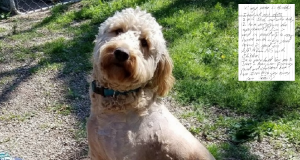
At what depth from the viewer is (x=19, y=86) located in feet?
16.0

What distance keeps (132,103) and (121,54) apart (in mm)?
340

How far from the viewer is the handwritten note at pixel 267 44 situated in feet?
15.7

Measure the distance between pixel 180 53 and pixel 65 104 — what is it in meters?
1.64

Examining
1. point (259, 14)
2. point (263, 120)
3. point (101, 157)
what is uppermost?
point (259, 14)

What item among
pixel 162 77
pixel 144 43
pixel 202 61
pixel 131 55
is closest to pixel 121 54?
pixel 131 55

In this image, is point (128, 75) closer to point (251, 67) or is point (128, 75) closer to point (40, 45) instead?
point (251, 67)

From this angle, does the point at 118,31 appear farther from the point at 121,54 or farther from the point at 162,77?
the point at 162,77

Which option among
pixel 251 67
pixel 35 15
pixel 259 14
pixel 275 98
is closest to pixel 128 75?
pixel 275 98

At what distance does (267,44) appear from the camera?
4984 millimetres

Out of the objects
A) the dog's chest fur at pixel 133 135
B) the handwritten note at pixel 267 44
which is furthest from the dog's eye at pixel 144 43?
the handwritten note at pixel 267 44

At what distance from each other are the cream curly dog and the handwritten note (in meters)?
2.31

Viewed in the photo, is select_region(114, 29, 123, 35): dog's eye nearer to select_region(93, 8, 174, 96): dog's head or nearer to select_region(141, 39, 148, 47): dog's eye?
select_region(93, 8, 174, 96): dog's head

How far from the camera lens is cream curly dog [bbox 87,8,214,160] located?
2.47 meters

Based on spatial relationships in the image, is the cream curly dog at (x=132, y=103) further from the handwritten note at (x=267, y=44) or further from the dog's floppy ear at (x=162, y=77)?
the handwritten note at (x=267, y=44)
